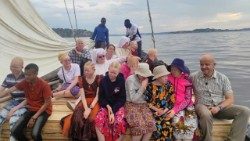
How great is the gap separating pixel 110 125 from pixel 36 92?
1.07 m

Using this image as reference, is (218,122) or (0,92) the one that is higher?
(0,92)

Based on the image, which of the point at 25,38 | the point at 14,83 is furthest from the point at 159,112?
the point at 25,38

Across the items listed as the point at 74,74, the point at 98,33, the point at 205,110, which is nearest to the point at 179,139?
the point at 205,110

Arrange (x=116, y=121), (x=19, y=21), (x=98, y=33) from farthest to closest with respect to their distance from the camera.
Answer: (x=98, y=33)
(x=19, y=21)
(x=116, y=121)

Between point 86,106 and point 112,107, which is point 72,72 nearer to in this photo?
point 86,106

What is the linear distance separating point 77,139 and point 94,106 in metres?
0.48

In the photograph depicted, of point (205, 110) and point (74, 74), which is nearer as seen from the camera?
point (205, 110)

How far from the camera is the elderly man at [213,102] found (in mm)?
5531

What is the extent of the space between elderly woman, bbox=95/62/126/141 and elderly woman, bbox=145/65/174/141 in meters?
0.39

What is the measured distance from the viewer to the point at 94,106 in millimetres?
5516

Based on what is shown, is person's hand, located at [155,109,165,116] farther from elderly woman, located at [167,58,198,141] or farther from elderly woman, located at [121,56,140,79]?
elderly woman, located at [121,56,140,79]

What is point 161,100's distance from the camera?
5.61 metres

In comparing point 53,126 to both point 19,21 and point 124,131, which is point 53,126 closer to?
point 124,131

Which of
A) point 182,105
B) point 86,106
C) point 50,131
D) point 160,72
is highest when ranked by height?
point 160,72
